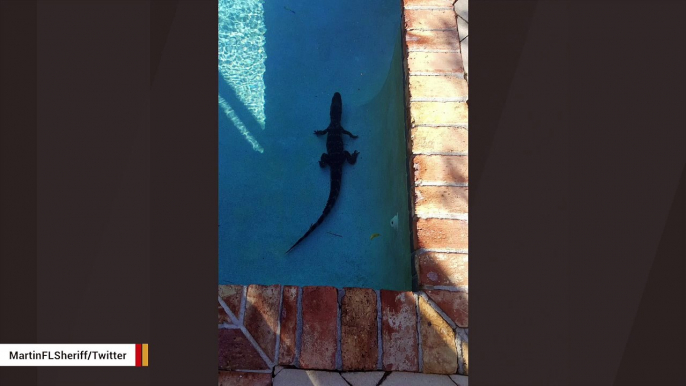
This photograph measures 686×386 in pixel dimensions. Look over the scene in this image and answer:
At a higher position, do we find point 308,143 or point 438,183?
point 308,143

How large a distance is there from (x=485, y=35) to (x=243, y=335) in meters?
1.37

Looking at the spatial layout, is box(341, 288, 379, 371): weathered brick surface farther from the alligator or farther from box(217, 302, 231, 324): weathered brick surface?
the alligator

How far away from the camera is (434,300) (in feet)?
6.79

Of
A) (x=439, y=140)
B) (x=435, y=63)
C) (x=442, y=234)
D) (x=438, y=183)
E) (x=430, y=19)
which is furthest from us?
(x=430, y=19)

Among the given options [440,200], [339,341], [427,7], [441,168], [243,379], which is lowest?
[243,379]

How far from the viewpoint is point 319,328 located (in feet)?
6.37

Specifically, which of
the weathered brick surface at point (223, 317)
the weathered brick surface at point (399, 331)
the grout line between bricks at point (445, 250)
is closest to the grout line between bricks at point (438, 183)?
the grout line between bricks at point (445, 250)

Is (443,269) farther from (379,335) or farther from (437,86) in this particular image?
(437,86)

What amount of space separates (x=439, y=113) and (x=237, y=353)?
157 centimetres

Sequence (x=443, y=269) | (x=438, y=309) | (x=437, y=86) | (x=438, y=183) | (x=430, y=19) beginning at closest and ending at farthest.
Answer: (x=438, y=309), (x=443, y=269), (x=438, y=183), (x=437, y=86), (x=430, y=19)

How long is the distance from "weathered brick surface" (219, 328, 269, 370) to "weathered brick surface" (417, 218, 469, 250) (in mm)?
861

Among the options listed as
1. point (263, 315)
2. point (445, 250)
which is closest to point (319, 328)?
point (263, 315)

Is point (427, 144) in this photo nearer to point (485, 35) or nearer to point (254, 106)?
point (485, 35)
